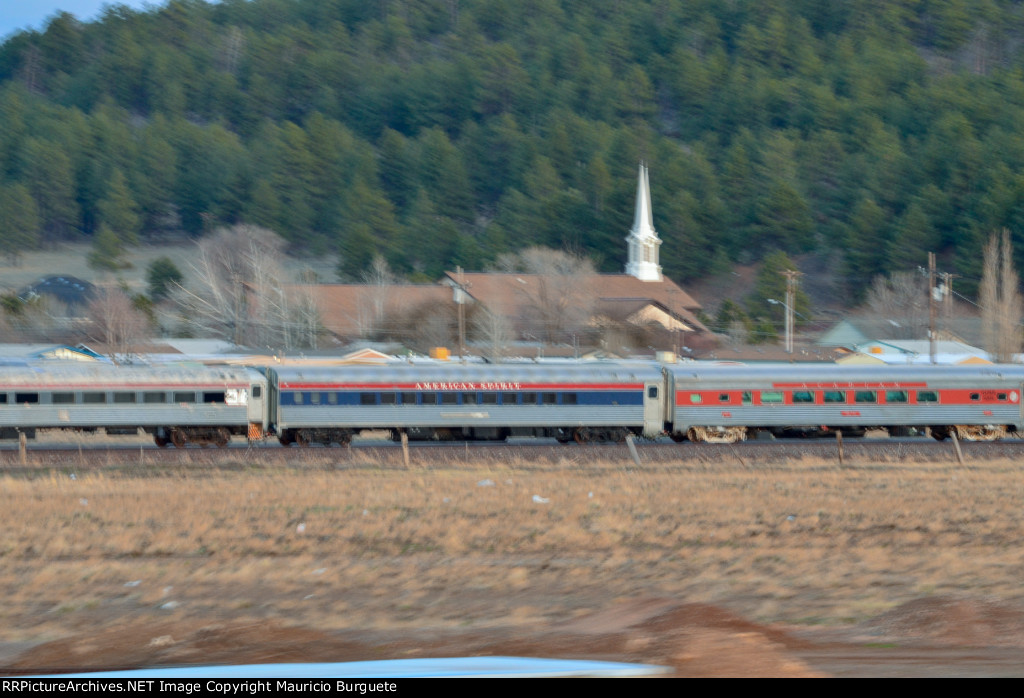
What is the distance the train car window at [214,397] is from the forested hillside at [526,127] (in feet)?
207

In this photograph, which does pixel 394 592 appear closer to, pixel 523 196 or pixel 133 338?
pixel 133 338

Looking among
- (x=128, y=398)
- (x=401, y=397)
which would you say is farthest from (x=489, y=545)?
(x=128, y=398)

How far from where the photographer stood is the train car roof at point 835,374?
31656 millimetres

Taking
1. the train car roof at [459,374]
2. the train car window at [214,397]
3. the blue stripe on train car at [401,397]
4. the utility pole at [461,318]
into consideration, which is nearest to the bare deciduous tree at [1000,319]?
the utility pole at [461,318]

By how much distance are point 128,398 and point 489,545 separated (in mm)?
18795

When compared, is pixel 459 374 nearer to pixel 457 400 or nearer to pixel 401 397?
pixel 457 400

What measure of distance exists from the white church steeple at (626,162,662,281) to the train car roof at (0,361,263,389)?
5995 centimetres

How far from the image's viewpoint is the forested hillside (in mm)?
96188

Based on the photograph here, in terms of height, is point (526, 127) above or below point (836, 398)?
above

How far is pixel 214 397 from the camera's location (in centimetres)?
3105

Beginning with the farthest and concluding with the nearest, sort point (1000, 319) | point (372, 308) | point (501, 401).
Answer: point (372, 308) < point (1000, 319) < point (501, 401)

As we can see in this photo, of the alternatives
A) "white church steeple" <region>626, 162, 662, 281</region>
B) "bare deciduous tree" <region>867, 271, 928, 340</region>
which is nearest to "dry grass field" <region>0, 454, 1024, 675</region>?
"bare deciduous tree" <region>867, 271, 928, 340</region>
